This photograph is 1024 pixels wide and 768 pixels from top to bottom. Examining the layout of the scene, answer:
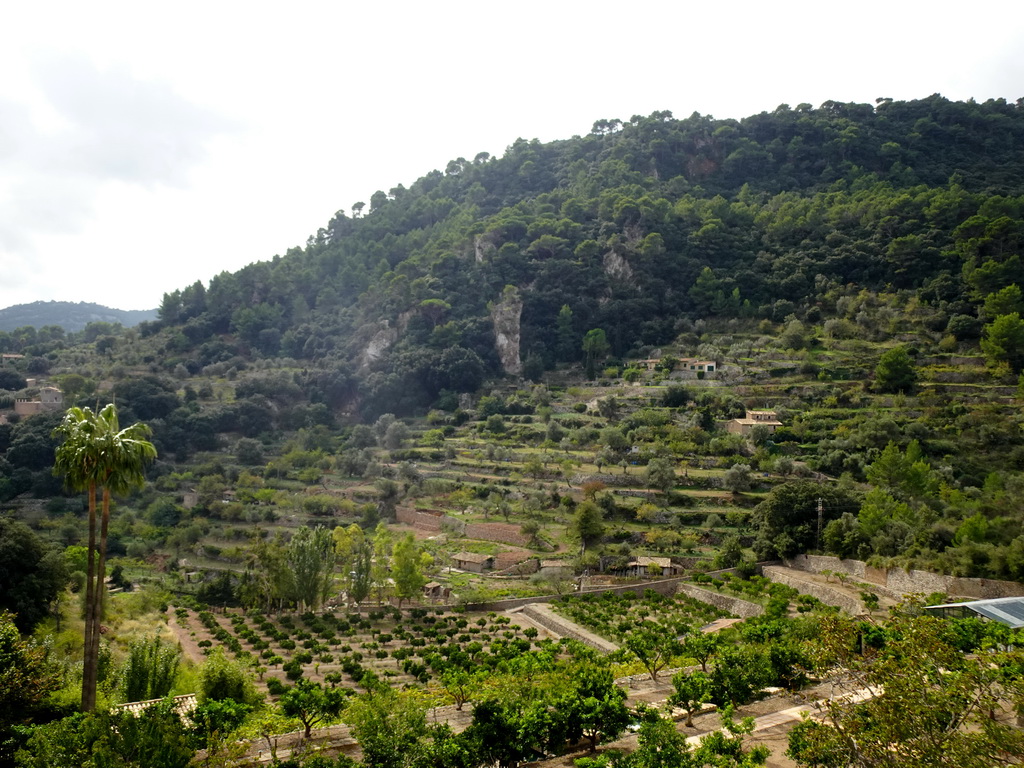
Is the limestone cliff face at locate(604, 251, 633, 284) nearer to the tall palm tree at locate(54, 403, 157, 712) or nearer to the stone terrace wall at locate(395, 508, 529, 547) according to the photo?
the stone terrace wall at locate(395, 508, 529, 547)

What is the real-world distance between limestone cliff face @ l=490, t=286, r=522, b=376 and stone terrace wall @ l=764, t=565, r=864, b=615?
153 feet

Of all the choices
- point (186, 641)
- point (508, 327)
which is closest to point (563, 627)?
point (186, 641)

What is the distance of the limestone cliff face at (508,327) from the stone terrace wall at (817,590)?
46.6 m

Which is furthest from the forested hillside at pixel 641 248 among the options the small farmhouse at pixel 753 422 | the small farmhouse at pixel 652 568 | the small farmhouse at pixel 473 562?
the small farmhouse at pixel 652 568

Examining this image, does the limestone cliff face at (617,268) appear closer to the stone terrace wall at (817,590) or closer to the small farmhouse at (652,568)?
the small farmhouse at (652,568)

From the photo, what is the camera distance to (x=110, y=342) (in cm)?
8662

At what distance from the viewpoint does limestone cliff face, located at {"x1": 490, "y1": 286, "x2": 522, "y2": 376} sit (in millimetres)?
76250

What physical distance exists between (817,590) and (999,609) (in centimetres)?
827

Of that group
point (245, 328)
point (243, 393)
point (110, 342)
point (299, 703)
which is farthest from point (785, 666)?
point (110, 342)

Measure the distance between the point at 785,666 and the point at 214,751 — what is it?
14.0 metres

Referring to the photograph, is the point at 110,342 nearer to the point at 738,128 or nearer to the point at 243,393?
the point at 243,393

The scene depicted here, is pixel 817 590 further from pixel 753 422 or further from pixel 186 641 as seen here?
pixel 186 641

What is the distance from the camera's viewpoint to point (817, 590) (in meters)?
28.2

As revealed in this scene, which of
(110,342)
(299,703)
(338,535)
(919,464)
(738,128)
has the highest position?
(738,128)
